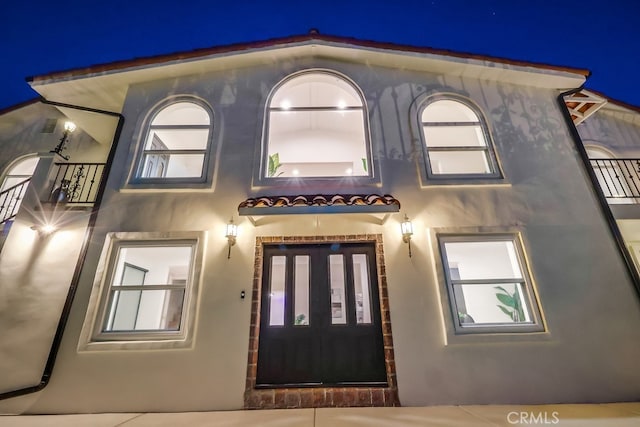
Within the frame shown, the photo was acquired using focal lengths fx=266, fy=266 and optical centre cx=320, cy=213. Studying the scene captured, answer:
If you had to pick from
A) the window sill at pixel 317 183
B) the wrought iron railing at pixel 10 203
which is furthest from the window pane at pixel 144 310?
the wrought iron railing at pixel 10 203

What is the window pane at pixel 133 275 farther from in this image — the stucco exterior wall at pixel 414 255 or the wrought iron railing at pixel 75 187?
the wrought iron railing at pixel 75 187

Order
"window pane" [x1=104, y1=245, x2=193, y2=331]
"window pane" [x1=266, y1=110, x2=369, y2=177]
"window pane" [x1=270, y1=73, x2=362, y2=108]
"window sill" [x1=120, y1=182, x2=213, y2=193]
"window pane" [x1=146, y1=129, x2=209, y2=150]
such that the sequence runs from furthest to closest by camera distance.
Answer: "window pane" [x1=266, y1=110, x2=369, y2=177] < "window pane" [x1=270, y1=73, x2=362, y2=108] < "window pane" [x1=146, y1=129, x2=209, y2=150] < "window sill" [x1=120, y1=182, x2=213, y2=193] < "window pane" [x1=104, y1=245, x2=193, y2=331]

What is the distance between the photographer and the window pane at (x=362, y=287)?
14.4 feet

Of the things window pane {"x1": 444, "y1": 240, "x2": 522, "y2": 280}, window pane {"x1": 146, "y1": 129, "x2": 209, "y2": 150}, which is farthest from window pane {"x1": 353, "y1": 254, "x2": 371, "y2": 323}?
window pane {"x1": 146, "y1": 129, "x2": 209, "y2": 150}

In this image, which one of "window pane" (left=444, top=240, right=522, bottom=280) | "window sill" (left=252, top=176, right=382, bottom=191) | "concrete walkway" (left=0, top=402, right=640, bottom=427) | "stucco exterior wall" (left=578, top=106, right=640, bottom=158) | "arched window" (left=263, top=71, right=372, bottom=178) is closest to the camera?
"concrete walkway" (left=0, top=402, right=640, bottom=427)

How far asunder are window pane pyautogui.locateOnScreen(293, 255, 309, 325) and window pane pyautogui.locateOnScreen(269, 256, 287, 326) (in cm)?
22

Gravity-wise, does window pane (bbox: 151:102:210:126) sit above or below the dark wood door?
above

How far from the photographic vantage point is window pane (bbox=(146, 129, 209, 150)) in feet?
20.2

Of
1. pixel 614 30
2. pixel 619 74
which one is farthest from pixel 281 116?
pixel 619 74

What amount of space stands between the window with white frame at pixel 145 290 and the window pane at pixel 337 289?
231cm

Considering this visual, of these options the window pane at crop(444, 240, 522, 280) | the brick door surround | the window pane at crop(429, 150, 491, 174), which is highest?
the window pane at crop(429, 150, 491, 174)

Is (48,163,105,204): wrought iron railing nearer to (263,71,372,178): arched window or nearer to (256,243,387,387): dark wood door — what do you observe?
(256,243,387,387): dark wood door

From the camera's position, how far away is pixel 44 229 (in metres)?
4.62

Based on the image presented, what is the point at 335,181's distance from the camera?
523cm
